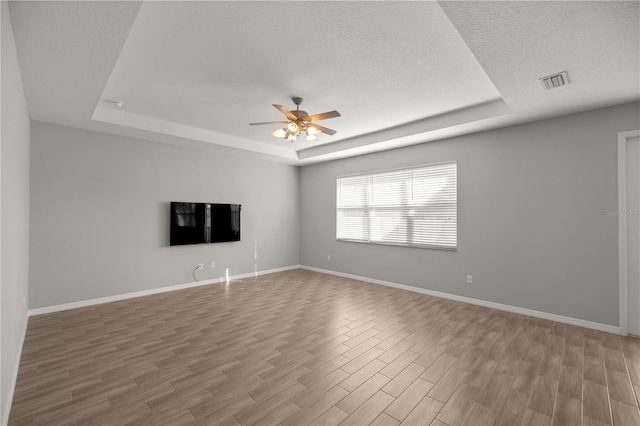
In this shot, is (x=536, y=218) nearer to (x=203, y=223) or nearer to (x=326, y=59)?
(x=326, y=59)

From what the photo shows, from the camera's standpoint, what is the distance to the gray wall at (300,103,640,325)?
332 centimetres

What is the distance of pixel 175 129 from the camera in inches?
177

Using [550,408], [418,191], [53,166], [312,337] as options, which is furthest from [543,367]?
[53,166]

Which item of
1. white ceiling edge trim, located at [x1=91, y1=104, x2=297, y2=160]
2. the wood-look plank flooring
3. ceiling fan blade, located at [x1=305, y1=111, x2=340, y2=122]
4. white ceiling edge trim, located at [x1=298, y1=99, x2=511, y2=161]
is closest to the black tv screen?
white ceiling edge trim, located at [x1=91, y1=104, x2=297, y2=160]

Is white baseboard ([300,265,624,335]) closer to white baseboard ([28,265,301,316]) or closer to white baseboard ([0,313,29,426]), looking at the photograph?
white baseboard ([28,265,301,316])

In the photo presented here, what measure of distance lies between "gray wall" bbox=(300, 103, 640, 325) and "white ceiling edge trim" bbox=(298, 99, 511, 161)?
19.8 inches

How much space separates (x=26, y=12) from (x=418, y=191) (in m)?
4.95

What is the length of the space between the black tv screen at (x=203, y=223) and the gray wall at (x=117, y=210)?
15 cm

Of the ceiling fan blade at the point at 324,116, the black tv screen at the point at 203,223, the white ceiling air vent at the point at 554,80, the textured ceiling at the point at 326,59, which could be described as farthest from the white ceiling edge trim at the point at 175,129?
the white ceiling air vent at the point at 554,80

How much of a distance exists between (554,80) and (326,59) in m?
2.16

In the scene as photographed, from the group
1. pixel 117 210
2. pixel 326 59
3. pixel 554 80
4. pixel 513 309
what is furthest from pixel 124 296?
pixel 554 80

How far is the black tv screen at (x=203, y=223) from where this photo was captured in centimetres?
502

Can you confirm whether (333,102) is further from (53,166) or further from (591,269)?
(53,166)


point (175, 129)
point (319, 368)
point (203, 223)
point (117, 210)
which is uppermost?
point (175, 129)
